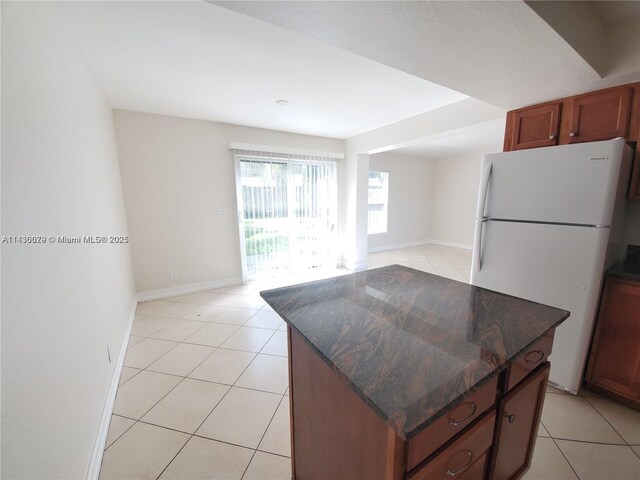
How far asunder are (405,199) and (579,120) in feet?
14.9

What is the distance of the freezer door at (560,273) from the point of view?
1551mm

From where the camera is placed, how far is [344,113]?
10.1ft

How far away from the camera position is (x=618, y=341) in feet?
5.24

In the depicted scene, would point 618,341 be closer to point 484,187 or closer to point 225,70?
point 484,187

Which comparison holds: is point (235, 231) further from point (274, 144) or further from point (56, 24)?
point (56, 24)

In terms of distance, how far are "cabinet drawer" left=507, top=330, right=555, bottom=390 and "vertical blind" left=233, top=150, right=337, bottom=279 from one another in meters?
3.46

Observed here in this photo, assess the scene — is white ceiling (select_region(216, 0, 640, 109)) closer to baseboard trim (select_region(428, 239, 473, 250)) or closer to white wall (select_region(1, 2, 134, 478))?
white wall (select_region(1, 2, 134, 478))

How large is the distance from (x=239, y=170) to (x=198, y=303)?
6.29 feet

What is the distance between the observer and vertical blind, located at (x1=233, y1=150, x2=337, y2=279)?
3732mm

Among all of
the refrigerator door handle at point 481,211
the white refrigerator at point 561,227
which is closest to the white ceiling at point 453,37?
the white refrigerator at point 561,227

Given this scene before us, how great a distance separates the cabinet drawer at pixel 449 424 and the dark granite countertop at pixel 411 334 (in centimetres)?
9

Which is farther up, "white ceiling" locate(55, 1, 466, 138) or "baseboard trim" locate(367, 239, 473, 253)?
"white ceiling" locate(55, 1, 466, 138)

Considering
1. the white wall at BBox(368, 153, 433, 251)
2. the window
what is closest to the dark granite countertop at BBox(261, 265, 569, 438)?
the window

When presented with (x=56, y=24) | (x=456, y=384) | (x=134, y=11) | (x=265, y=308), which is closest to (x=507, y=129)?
(x=456, y=384)
